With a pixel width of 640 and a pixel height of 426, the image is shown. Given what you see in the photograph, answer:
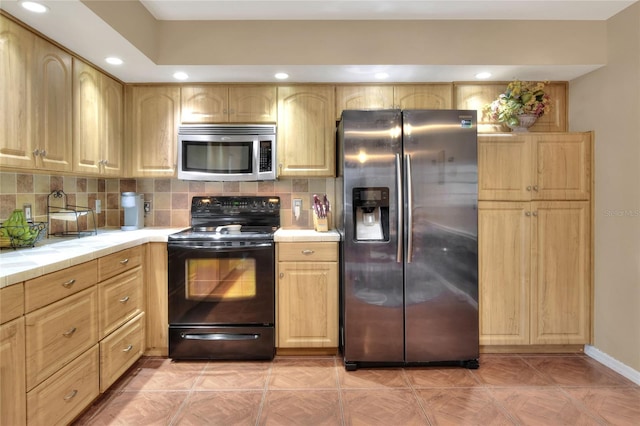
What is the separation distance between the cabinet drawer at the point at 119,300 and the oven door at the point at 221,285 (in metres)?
0.22

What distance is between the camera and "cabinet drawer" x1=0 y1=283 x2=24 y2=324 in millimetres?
1362

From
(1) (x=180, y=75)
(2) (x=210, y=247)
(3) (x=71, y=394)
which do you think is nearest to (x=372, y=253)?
(2) (x=210, y=247)

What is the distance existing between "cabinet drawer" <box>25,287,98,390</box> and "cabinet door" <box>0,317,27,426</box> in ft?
0.13

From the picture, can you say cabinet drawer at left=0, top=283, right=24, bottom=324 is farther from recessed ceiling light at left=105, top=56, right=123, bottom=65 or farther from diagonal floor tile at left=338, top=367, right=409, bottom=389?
diagonal floor tile at left=338, top=367, right=409, bottom=389

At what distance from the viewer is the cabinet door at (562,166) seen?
8.75ft

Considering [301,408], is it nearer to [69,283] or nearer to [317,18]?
[69,283]

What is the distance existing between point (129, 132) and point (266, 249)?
1.52 meters

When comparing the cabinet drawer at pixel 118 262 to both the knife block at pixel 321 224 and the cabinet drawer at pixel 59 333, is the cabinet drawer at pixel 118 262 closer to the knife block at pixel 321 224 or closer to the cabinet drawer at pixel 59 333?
the cabinet drawer at pixel 59 333

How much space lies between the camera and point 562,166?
2678 millimetres

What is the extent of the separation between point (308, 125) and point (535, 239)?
194 cm

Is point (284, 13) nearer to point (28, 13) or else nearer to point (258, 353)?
point (28, 13)

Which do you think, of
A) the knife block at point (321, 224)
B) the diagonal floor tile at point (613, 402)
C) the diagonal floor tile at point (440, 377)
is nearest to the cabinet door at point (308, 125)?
the knife block at point (321, 224)

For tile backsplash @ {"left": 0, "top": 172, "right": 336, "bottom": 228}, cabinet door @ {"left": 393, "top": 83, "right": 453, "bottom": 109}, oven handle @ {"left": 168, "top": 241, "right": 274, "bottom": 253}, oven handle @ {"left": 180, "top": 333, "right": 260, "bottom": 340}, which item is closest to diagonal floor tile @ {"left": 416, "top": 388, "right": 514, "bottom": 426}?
oven handle @ {"left": 180, "top": 333, "right": 260, "bottom": 340}

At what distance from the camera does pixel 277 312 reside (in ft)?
8.70
